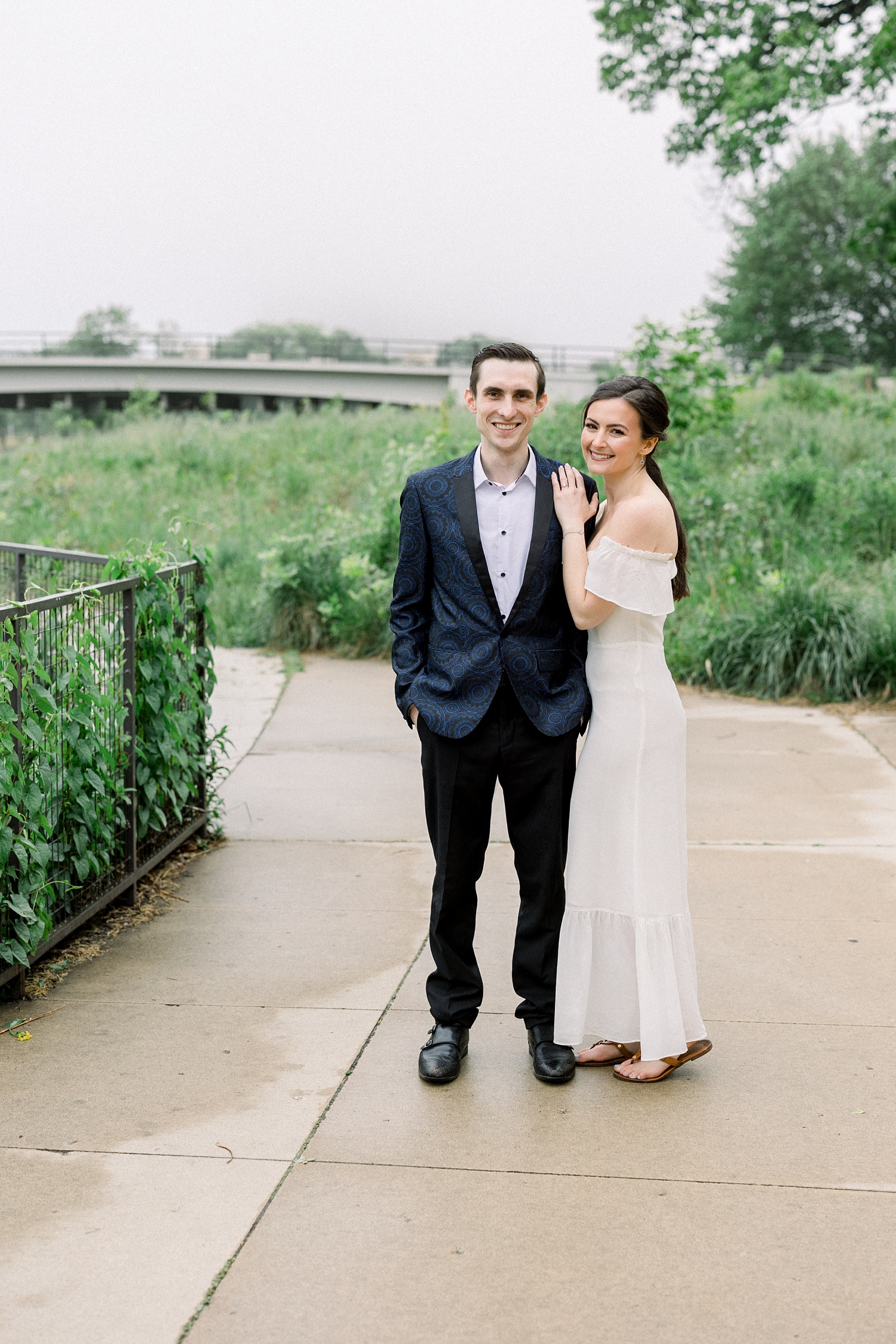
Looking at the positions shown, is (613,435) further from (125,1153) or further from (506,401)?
(125,1153)

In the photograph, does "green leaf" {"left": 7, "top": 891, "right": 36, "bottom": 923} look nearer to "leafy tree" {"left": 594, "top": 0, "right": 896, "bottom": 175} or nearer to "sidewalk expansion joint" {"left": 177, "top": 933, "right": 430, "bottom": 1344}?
"sidewalk expansion joint" {"left": 177, "top": 933, "right": 430, "bottom": 1344}

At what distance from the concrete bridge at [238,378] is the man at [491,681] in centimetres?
4787

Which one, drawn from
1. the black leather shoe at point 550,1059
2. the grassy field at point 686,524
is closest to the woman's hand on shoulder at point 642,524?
the black leather shoe at point 550,1059

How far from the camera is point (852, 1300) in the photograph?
2.58 m

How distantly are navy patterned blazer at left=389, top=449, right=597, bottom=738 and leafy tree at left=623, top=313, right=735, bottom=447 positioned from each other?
34.0 feet

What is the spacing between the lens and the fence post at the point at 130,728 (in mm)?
5004

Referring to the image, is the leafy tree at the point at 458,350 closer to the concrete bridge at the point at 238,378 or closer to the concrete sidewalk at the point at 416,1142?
the concrete bridge at the point at 238,378

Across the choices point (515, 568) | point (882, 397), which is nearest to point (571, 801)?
point (515, 568)

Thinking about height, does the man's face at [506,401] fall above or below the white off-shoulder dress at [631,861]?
above

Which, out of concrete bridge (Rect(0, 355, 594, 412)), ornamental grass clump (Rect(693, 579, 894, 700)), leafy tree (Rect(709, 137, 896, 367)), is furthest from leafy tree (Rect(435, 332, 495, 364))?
ornamental grass clump (Rect(693, 579, 894, 700))

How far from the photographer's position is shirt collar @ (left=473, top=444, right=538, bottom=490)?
364cm

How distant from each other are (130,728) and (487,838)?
193 cm

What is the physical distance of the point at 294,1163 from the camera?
3.16 m

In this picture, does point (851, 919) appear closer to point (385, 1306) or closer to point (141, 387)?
point (385, 1306)
